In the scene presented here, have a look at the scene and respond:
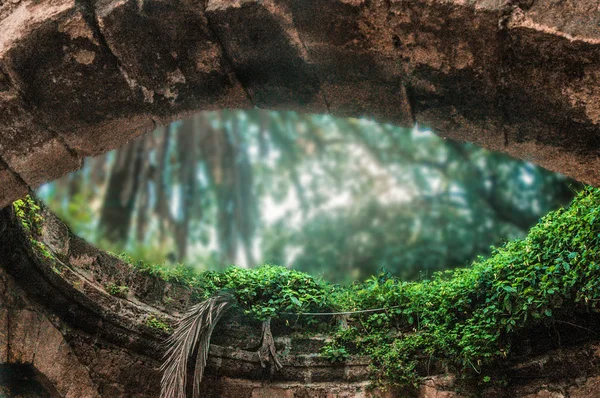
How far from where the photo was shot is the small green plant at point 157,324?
3.91 meters

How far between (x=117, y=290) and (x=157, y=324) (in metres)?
0.41

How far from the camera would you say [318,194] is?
12.1 m

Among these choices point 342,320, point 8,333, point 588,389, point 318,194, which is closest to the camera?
point 588,389

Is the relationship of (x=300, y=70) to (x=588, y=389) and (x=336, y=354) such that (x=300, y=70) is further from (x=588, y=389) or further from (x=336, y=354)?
(x=588, y=389)

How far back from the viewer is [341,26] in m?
2.29

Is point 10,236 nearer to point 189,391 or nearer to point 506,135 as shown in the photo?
point 189,391

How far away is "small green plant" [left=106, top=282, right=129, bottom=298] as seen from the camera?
3957 mm

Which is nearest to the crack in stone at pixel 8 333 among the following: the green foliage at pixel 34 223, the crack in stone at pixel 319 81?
the green foliage at pixel 34 223

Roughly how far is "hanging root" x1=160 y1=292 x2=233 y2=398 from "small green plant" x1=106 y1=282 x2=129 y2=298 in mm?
537

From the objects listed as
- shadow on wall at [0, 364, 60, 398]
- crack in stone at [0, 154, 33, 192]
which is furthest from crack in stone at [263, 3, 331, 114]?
shadow on wall at [0, 364, 60, 398]

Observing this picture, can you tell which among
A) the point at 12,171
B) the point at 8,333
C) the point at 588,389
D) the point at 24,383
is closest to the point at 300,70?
the point at 12,171

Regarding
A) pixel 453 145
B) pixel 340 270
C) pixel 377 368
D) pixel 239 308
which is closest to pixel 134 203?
→ pixel 340 270

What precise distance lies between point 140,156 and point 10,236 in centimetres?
577

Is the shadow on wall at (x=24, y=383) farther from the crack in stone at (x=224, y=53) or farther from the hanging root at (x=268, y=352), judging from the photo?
the crack in stone at (x=224, y=53)
